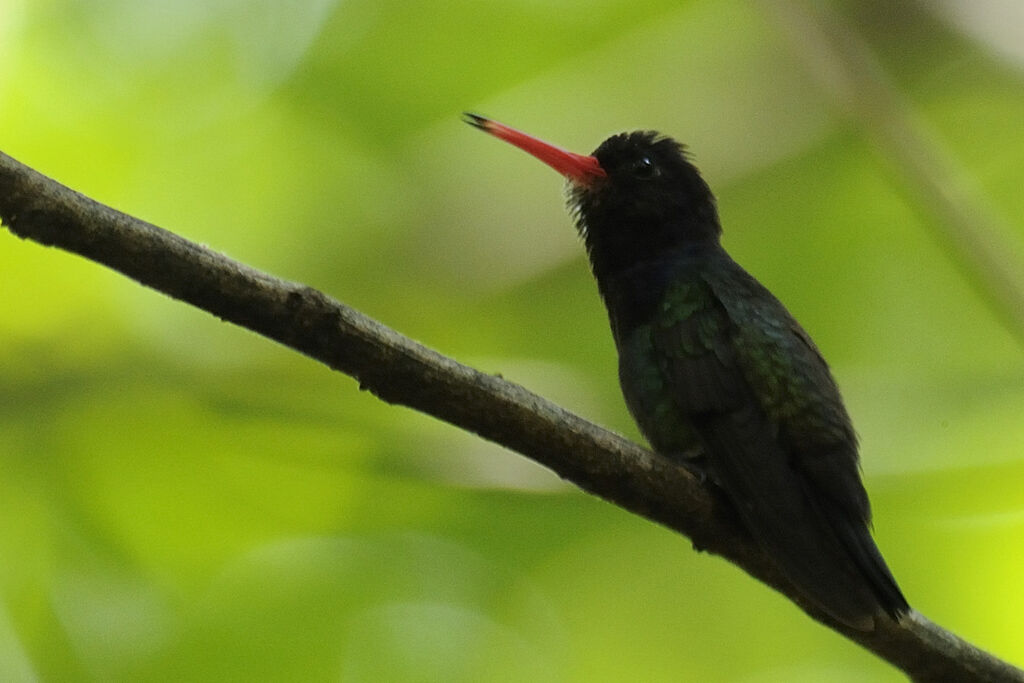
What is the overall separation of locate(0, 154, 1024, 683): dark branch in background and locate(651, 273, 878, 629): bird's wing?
265 mm

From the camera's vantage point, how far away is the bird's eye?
5.68 m

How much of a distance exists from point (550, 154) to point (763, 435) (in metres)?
1.82

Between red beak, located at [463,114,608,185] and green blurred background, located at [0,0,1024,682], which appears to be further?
green blurred background, located at [0,0,1024,682]

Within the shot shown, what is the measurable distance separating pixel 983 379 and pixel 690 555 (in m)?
1.92

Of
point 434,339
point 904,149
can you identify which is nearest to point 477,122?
point 434,339

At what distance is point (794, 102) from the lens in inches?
257

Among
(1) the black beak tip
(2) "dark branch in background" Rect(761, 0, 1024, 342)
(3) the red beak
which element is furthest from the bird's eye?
(1) the black beak tip

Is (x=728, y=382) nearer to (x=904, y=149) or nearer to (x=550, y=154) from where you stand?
(x=904, y=149)

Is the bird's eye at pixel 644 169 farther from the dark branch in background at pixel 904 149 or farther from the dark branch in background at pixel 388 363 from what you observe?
the dark branch in background at pixel 388 363

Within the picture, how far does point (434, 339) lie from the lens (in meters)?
6.13

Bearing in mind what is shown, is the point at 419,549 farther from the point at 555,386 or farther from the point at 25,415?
the point at 25,415

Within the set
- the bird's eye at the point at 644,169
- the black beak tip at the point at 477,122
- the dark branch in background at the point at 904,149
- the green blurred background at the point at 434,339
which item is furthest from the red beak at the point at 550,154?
the dark branch in background at the point at 904,149

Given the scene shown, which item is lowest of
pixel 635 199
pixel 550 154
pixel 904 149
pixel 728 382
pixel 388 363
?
pixel 388 363

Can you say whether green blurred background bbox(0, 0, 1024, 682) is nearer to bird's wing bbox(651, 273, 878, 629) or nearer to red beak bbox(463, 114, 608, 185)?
red beak bbox(463, 114, 608, 185)
